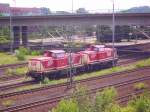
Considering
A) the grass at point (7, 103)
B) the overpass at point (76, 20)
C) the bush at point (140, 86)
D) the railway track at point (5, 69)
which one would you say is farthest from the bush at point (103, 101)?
the overpass at point (76, 20)

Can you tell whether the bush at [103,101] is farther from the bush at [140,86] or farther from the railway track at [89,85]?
the bush at [140,86]

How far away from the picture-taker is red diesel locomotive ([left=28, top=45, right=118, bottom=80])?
35.4 m

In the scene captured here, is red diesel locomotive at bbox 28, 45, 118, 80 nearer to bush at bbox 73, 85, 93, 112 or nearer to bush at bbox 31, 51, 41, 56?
bush at bbox 73, 85, 93, 112

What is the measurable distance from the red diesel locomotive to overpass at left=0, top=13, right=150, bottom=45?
1707 centimetres

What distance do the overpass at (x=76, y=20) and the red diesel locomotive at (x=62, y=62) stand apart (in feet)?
56.0

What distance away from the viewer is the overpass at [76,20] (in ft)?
192

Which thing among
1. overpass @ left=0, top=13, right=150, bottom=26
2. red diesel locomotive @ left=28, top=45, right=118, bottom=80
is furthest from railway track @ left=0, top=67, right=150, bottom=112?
overpass @ left=0, top=13, right=150, bottom=26

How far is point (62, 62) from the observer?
121 feet

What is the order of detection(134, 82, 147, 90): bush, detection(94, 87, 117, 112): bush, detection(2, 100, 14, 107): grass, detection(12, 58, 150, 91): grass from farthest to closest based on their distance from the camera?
detection(12, 58, 150, 91): grass
detection(134, 82, 147, 90): bush
detection(2, 100, 14, 107): grass
detection(94, 87, 117, 112): bush

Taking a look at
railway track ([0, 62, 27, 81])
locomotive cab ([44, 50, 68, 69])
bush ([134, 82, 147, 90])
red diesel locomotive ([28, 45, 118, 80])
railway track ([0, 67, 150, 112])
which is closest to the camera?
railway track ([0, 67, 150, 112])

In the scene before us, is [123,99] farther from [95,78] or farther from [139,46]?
[139,46]

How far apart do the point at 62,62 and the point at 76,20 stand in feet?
95.9

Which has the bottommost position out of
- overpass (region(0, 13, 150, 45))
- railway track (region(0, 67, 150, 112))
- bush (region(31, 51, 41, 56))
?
railway track (region(0, 67, 150, 112))

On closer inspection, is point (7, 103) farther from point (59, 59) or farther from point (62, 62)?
point (62, 62)
